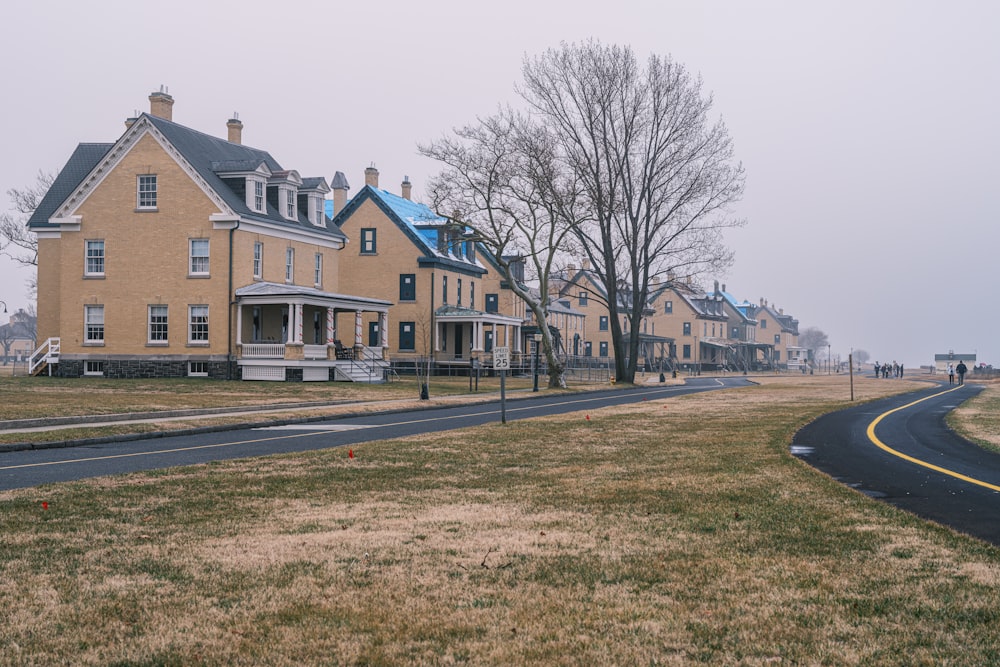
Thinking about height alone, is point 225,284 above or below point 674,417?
above

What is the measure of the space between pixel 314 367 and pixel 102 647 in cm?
4063

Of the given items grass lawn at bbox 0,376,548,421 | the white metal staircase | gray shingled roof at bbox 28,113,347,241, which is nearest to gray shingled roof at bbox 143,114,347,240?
gray shingled roof at bbox 28,113,347,241

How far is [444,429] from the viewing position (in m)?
22.7

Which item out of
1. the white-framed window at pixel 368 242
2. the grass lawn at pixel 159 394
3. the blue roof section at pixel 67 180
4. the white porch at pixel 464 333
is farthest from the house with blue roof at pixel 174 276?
the white-framed window at pixel 368 242

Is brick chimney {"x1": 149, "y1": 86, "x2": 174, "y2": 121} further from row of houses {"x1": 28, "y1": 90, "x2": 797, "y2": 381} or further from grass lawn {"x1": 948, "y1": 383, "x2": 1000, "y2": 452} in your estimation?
grass lawn {"x1": 948, "y1": 383, "x2": 1000, "y2": 452}

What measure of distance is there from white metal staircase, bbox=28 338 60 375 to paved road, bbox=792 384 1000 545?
36.2 meters

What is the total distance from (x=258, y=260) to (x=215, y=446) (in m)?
29.6

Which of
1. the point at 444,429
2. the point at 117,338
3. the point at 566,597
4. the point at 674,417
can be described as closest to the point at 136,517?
the point at 566,597

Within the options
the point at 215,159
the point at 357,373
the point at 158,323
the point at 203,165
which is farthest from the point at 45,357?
the point at 357,373

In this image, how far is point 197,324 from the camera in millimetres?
45656

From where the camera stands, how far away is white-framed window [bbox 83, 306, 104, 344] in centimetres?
4653

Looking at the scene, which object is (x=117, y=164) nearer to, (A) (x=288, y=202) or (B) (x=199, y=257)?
(B) (x=199, y=257)

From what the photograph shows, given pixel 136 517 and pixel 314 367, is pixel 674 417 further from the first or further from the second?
pixel 314 367

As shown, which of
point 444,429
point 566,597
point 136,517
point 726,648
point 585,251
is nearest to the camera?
point 726,648
